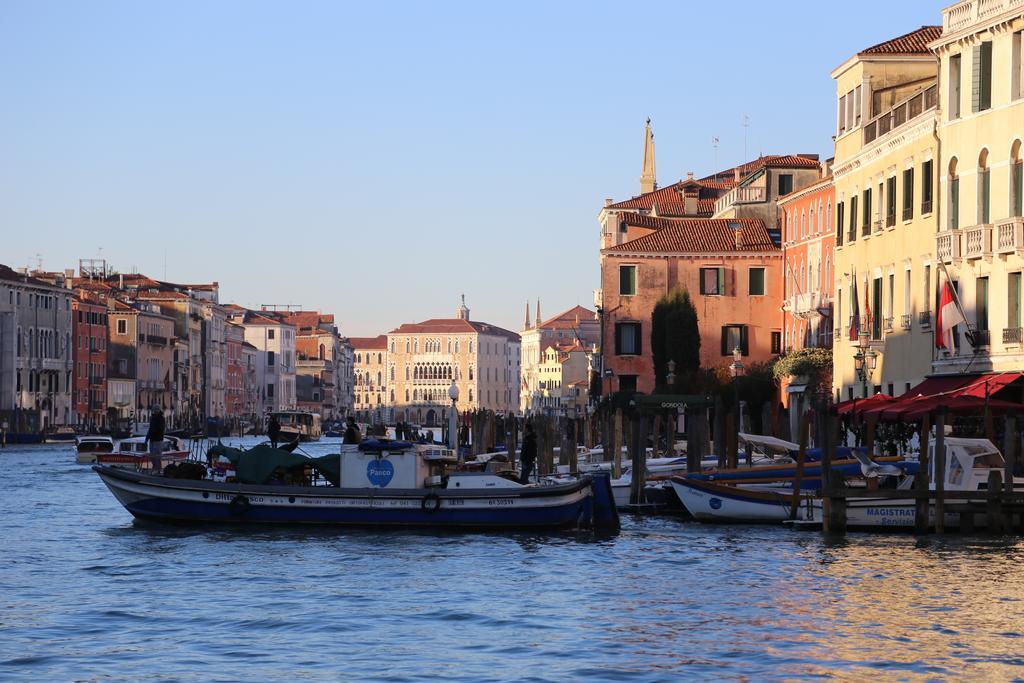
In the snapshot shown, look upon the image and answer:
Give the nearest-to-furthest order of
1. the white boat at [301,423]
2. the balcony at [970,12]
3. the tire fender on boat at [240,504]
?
the tire fender on boat at [240,504] → the balcony at [970,12] → the white boat at [301,423]

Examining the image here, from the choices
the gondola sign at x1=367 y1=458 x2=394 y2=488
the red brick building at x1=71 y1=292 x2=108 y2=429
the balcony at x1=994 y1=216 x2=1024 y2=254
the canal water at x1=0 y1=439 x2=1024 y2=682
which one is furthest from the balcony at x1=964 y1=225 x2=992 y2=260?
the red brick building at x1=71 y1=292 x2=108 y2=429

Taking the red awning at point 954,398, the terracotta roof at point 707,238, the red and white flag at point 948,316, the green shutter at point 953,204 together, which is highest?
the terracotta roof at point 707,238

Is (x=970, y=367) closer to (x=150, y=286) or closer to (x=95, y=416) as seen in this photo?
(x=95, y=416)

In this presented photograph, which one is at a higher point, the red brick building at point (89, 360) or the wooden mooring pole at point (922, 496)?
the red brick building at point (89, 360)

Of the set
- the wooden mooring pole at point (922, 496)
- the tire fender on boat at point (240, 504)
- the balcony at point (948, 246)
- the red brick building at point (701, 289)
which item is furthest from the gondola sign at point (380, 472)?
the red brick building at point (701, 289)

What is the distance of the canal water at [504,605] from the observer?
1736 centimetres

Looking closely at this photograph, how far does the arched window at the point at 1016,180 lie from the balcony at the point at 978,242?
2.62 ft

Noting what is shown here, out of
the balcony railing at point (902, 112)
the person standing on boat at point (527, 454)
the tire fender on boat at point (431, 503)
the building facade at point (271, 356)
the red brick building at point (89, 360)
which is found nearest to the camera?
the tire fender on boat at point (431, 503)

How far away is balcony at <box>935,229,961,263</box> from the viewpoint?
36.2m

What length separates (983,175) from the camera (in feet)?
116

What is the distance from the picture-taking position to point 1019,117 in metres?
33.7

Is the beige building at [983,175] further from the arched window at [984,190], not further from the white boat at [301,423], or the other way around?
the white boat at [301,423]

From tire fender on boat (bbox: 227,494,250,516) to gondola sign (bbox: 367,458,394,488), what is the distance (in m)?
2.00

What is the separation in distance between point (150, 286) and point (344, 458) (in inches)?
4589
